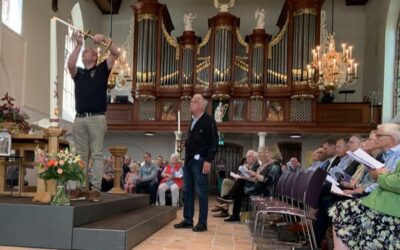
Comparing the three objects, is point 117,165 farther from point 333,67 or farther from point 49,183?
point 333,67

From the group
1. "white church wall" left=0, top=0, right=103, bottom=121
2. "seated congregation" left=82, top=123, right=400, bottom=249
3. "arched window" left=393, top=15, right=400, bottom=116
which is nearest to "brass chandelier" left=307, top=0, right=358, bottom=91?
"arched window" left=393, top=15, right=400, bottom=116

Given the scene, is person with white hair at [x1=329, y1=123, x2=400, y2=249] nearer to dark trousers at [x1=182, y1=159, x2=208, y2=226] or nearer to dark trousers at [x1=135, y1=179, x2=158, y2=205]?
dark trousers at [x1=182, y1=159, x2=208, y2=226]

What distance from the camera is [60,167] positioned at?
142 inches

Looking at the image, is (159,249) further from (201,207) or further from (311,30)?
(311,30)

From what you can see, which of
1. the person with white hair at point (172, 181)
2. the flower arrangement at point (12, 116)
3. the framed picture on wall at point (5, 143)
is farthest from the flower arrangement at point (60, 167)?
the person with white hair at point (172, 181)

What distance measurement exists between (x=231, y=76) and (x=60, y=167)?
870 centimetres

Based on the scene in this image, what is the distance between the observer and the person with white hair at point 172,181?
7.99 metres

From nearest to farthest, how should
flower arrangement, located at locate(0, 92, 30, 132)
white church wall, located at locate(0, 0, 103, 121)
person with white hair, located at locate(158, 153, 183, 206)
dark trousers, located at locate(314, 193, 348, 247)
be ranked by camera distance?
dark trousers, located at locate(314, 193, 348, 247) → flower arrangement, located at locate(0, 92, 30, 132) → person with white hair, located at locate(158, 153, 183, 206) → white church wall, located at locate(0, 0, 103, 121)

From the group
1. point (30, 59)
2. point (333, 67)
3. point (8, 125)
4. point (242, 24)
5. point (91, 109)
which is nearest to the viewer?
point (91, 109)

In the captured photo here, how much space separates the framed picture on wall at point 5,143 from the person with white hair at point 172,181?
13.1ft

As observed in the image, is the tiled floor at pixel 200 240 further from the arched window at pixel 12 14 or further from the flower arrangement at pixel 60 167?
the arched window at pixel 12 14

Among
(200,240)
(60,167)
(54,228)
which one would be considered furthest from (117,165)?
(54,228)

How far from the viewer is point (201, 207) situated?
4746mm

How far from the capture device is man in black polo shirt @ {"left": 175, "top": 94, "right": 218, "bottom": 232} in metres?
4.75
